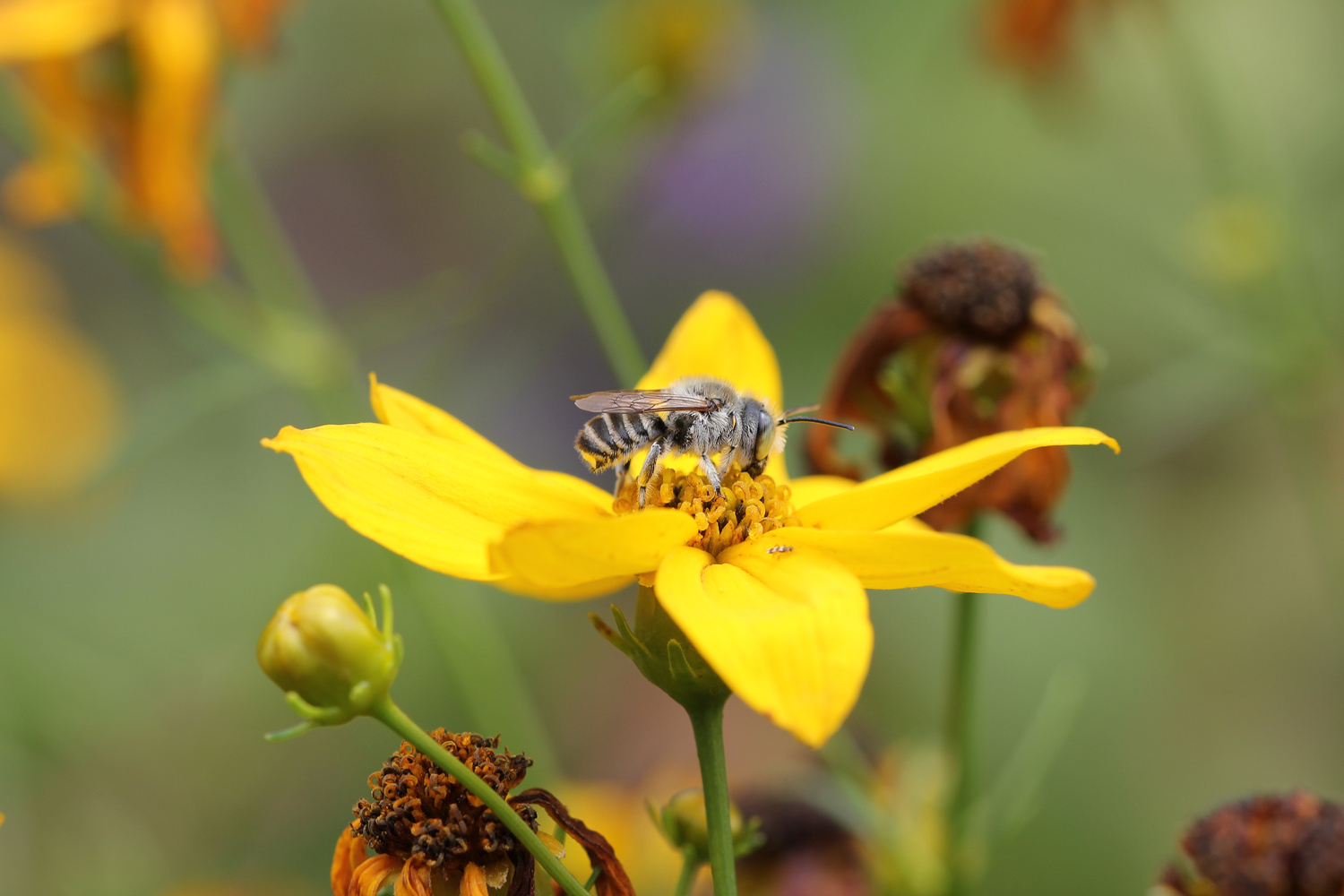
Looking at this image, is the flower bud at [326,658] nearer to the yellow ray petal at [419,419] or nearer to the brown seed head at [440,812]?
the brown seed head at [440,812]

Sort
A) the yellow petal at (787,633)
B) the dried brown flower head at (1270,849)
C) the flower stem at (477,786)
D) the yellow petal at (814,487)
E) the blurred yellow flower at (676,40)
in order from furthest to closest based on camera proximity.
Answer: the blurred yellow flower at (676,40) → the yellow petal at (814,487) → the dried brown flower head at (1270,849) → the flower stem at (477,786) → the yellow petal at (787,633)

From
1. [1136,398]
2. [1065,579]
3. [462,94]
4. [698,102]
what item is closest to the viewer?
[1065,579]

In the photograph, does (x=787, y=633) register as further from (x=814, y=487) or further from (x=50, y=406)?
(x=50, y=406)

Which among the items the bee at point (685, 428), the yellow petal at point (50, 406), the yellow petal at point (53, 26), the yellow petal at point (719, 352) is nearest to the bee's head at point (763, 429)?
the bee at point (685, 428)

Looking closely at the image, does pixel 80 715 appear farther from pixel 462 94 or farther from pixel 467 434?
pixel 462 94

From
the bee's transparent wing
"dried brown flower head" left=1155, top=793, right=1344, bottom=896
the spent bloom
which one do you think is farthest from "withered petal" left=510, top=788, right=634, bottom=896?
"dried brown flower head" left=1155, top=793, right=1344, bottom=896

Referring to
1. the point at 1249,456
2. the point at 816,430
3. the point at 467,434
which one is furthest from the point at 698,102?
the point at 1249,456

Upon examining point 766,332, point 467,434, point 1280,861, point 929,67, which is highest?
point 929,67
